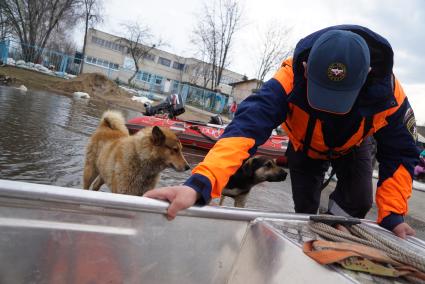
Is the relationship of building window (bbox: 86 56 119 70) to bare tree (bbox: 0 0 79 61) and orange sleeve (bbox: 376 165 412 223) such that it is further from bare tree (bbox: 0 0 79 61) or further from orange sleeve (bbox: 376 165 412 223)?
orange sleeve (bbox: 376 165 412 223)

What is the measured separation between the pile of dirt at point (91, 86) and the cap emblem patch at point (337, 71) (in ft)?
72.5

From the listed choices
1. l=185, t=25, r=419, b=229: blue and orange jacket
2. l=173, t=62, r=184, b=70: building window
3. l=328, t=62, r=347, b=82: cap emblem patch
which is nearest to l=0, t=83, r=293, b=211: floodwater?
l=185, t=25, r=419, b=229: blue and orange jacket

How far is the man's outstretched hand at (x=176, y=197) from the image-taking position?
54.8 inches

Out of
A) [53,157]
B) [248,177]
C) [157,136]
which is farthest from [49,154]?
[248,177]

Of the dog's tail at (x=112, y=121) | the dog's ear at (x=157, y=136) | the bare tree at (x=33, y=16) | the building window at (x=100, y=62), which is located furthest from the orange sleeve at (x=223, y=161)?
the building window at (x=100, y=62)

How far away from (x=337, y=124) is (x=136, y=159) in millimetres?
2398

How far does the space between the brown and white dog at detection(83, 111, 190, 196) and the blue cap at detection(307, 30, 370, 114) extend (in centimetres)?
245

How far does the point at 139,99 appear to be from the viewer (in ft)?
83.2

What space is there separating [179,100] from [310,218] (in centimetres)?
942

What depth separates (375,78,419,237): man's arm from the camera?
2.13m

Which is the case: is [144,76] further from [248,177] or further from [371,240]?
[371,240]

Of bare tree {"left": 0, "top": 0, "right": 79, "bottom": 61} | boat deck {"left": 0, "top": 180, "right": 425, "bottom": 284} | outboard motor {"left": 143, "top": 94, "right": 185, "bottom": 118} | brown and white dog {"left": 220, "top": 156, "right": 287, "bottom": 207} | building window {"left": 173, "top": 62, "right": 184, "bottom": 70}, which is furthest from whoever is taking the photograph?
building window {"left": 173, "top": 62, "right": 184, "bottom": 70}

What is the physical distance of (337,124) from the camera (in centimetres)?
204

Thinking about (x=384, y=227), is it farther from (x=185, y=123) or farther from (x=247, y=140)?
(x=185, y=123)
